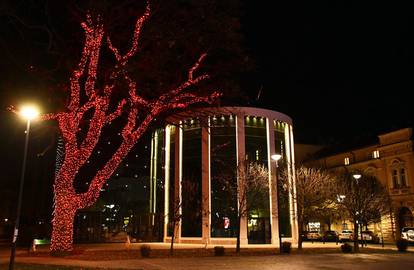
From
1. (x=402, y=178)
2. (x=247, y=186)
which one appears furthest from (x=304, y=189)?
(x=402, y=178)

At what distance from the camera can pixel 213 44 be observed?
67.2ft

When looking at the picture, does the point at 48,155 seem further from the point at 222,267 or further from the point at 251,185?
the point at 222,267

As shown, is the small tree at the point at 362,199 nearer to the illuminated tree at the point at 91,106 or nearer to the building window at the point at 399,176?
the building window at the point at 399,176

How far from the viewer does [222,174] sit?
1388 inches

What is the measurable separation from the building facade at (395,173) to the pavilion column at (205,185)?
72.9 ft

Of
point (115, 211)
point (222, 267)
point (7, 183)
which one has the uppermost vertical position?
point (7, 183)

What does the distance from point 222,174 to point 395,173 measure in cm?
2373

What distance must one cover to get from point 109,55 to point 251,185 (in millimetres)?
14639

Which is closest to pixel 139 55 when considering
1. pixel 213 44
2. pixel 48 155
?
pixel 213 44

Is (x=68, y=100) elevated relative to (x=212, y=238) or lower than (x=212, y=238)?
elevated

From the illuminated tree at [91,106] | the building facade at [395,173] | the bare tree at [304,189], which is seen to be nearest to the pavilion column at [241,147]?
the bare tree at [304,189]

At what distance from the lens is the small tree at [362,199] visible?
30.4 meters

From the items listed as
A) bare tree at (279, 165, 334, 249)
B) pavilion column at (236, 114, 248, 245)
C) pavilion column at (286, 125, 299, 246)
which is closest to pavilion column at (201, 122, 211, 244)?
pavilion column at (236, 114, 248, 245)

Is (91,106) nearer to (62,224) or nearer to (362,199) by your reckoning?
(62,224)
